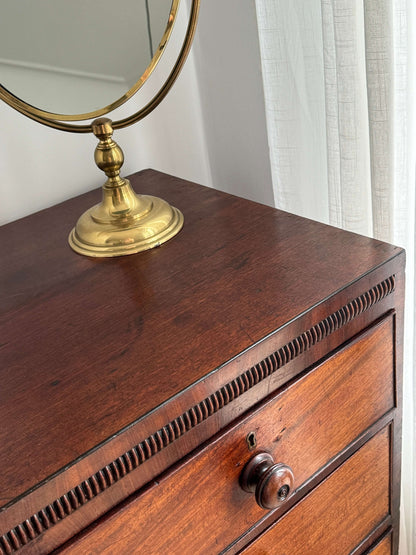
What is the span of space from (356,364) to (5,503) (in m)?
0.38

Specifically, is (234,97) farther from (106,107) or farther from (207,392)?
(207,392)

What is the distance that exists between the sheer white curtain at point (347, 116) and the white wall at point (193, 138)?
3.4 inches

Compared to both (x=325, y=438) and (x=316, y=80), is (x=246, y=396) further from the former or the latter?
(x=316, y=80)

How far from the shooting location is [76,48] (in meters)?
0.70

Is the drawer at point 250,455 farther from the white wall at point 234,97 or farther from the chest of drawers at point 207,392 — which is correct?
the white wall at point 234,97

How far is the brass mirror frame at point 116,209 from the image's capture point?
72 cm

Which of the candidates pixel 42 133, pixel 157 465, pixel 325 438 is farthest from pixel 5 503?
pixel 42 133

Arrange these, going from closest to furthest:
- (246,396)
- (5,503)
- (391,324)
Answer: (5,503)
(246,396)
(391,324)

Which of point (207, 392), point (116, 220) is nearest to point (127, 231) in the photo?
point (116, 220)

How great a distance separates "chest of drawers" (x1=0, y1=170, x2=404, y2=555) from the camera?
0.47 metres

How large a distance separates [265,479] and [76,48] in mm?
515

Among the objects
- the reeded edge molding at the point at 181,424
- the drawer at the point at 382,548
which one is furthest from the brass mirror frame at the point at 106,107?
the drawer at the point at 382,548

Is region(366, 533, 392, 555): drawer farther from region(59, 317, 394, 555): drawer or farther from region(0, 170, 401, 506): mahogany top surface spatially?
region(0, 170, 401, 506): mahogany top surface

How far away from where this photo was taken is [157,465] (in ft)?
1.65
